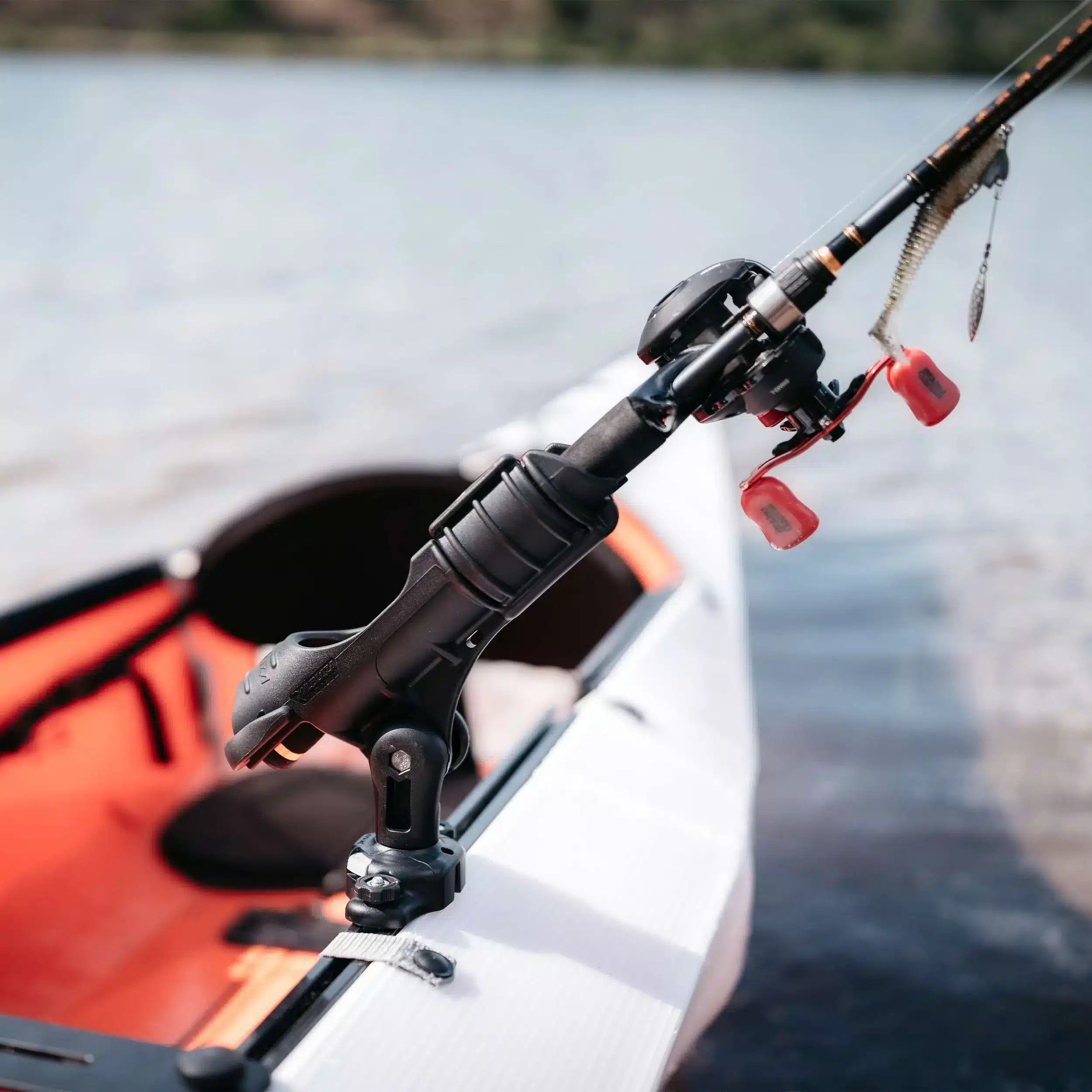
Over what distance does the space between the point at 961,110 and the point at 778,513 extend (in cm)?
41

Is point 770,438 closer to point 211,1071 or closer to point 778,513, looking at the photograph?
point 778,513

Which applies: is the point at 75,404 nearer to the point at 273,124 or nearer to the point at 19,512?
the point at 19,512

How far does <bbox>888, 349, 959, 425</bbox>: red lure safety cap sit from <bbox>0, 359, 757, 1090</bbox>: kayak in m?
0.80

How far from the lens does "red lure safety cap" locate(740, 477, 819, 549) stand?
3.84ft

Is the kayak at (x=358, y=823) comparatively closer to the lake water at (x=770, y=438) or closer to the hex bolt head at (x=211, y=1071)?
the hex bolt head at (x=211, y=1071)

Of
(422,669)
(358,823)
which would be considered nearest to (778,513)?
(422,669)

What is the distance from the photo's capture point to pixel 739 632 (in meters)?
2.83

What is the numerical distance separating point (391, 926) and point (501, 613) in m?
0.42

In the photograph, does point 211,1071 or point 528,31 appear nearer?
point 211,1071

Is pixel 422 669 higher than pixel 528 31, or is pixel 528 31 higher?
pixel 528 31

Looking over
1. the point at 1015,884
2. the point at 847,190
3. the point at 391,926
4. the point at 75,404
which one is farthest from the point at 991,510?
the point at 847,190

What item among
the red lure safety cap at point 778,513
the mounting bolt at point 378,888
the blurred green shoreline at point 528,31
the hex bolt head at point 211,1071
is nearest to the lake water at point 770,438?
the red lure safety cap at point 778,513

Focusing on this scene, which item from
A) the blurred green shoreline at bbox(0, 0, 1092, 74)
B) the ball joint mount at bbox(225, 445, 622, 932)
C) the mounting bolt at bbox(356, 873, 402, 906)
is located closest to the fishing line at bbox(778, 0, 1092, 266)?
the ball joint mount at bbox(225, 445, 622, 932)

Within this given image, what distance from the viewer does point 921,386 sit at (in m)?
1.12
